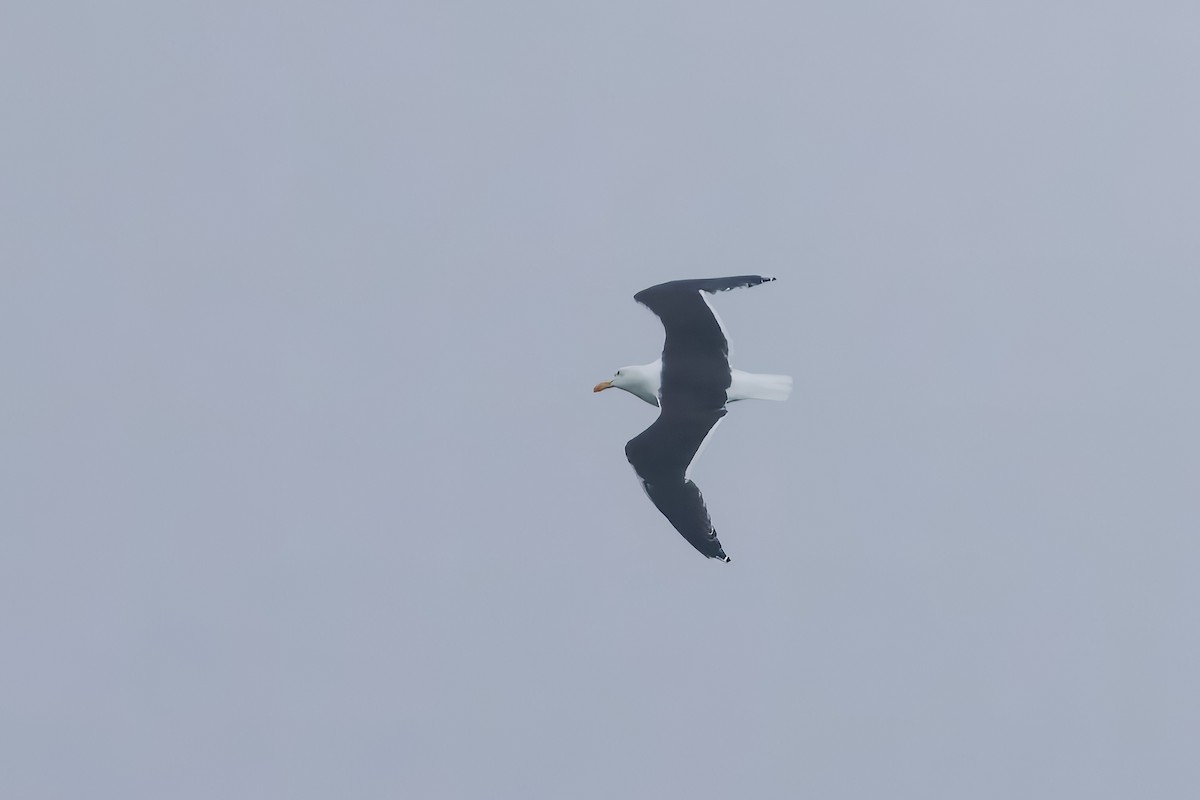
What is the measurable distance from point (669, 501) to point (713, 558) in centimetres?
105

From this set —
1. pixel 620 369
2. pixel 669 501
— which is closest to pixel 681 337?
pixel 620 369

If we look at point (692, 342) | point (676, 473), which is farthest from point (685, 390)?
point (676, 473)

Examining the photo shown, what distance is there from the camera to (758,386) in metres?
29.8

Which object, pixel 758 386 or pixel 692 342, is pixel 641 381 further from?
pixel 758 386

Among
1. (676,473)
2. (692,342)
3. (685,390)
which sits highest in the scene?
(692,342)

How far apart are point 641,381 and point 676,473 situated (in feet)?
9.83

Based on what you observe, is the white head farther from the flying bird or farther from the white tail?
the white tail

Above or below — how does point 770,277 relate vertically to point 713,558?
above

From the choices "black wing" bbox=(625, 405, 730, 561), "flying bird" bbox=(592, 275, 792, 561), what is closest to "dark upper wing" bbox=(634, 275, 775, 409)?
"flying bird" bbox=(592, 275, 792, 561)

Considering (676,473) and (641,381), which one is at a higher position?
(641,381)

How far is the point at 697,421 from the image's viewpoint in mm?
28766

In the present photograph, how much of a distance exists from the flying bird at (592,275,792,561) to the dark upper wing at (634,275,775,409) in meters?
0.02

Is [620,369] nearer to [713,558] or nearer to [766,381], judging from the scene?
[766,381]

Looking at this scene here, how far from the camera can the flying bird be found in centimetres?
2769
